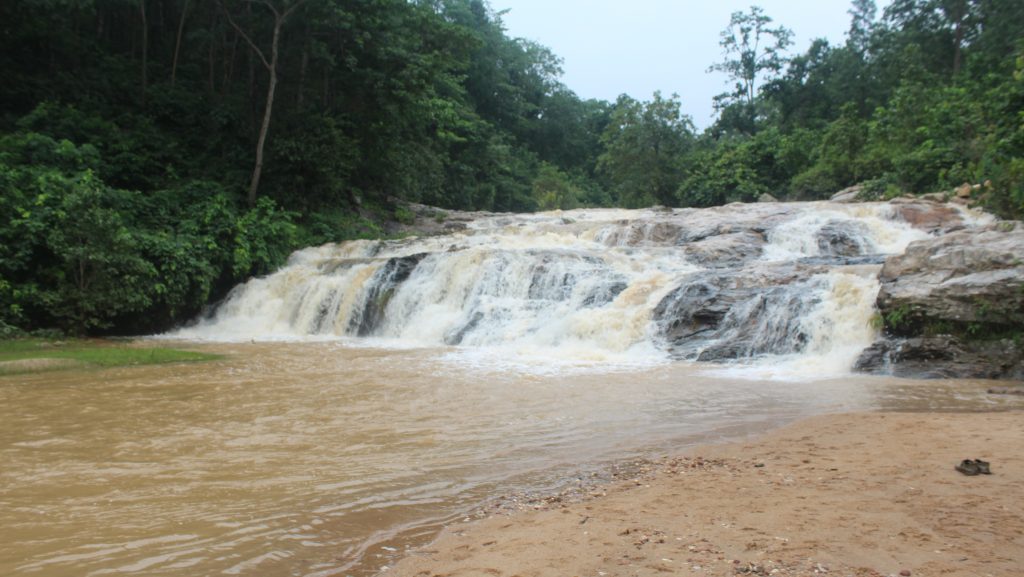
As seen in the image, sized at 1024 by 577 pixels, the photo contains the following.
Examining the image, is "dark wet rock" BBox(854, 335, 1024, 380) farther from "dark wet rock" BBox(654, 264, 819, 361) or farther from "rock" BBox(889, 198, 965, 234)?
"rock" BBox(889, 198, 965, 234)

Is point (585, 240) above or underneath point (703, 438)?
above

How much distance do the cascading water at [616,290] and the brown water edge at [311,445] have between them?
78.3 inches

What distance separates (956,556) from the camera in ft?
9.62

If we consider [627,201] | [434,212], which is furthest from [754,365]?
[627,201]

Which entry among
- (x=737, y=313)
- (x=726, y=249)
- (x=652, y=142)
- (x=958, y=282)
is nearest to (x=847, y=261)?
(x=726, y=249)

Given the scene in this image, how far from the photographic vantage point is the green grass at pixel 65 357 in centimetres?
926

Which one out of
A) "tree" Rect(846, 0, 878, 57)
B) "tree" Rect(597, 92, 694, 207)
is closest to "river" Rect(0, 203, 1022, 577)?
"tree" Rect(597, 92, 694, 207)

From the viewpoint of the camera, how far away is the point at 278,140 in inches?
842

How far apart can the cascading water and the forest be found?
7.14ft

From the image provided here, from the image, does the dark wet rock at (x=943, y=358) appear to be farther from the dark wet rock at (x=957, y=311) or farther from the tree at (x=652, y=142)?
the tree at (x=652, y=142)

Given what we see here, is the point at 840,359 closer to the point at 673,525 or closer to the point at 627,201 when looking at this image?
the point at 673,525

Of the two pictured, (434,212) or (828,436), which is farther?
(434,212)

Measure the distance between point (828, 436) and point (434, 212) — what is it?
23483mm

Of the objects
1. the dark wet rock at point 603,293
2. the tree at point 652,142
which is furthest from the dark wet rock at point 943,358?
the tree at point 652,142
